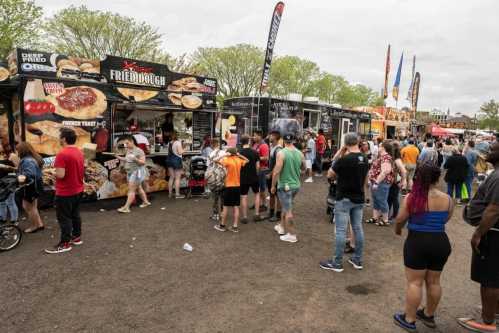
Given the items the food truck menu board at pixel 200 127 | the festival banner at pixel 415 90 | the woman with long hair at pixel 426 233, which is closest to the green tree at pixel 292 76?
the festival banner at pixel 415 90

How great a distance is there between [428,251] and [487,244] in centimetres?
68

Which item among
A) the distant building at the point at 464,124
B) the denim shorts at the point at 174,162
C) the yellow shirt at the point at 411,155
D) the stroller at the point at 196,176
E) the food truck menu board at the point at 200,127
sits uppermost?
the distant building at the point at 464,124

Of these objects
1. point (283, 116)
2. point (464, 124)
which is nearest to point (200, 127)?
point (283, 116)

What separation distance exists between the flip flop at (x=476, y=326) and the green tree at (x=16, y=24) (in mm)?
24354

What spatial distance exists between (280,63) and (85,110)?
3224cm

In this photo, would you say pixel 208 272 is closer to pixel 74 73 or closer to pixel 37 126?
pixel 37 126

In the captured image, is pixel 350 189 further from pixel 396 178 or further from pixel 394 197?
pixel 394 197

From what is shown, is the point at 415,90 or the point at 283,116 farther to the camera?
the point at 415,90

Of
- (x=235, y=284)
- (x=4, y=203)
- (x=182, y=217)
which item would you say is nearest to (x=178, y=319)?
(x=235, y=284)

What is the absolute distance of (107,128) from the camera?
7992 millimetres

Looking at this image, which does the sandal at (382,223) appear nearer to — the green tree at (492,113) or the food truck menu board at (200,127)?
the food truck menu board at (200,127)

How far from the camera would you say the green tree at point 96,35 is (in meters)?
22.8

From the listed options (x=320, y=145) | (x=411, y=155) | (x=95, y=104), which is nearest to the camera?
(x=95, y=104)

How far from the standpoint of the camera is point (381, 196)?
6934mm
